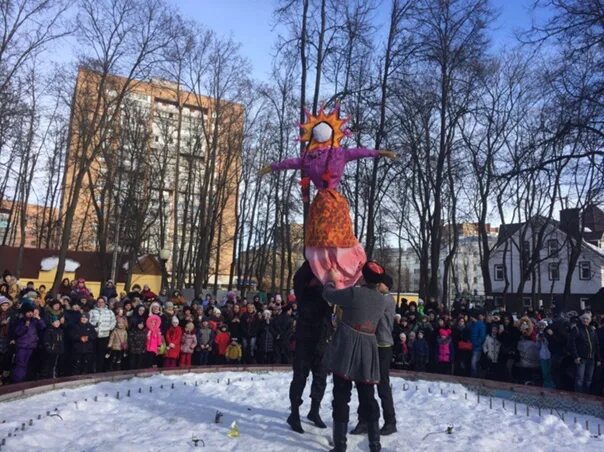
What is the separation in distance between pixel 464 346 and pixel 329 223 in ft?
24.2

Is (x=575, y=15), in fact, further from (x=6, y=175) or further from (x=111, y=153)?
(x=6, y=175)

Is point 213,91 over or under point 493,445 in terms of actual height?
over

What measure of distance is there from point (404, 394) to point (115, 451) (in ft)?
16.6

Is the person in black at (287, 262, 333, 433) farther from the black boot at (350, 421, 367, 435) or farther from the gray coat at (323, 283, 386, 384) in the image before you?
the gray coat at (323, 283, 386, 384)

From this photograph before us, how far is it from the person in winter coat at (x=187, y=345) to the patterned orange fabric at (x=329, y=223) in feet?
18.6

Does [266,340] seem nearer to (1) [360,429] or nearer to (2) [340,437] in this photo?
(1) [360,429]

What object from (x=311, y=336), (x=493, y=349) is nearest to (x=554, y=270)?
(x=493, y=349)

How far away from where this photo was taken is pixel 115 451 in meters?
5.43

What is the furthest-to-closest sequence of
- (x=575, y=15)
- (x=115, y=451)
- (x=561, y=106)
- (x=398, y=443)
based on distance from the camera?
1. (x=561, y=106)
2. (x=575, y=15)
3. (x=398, y=443)
4. (x=115, y=451)

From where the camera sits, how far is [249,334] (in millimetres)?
13547

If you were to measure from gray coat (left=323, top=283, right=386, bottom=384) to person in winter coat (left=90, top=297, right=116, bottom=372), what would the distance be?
7521mm

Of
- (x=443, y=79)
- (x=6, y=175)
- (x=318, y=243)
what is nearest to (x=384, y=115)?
(x=443, y=79)

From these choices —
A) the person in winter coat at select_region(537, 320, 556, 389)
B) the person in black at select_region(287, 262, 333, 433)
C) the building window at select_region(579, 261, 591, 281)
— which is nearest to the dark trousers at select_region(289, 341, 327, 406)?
the person in black at select_region(287, 262, 333, 433)

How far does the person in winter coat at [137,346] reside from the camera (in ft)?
38.4
